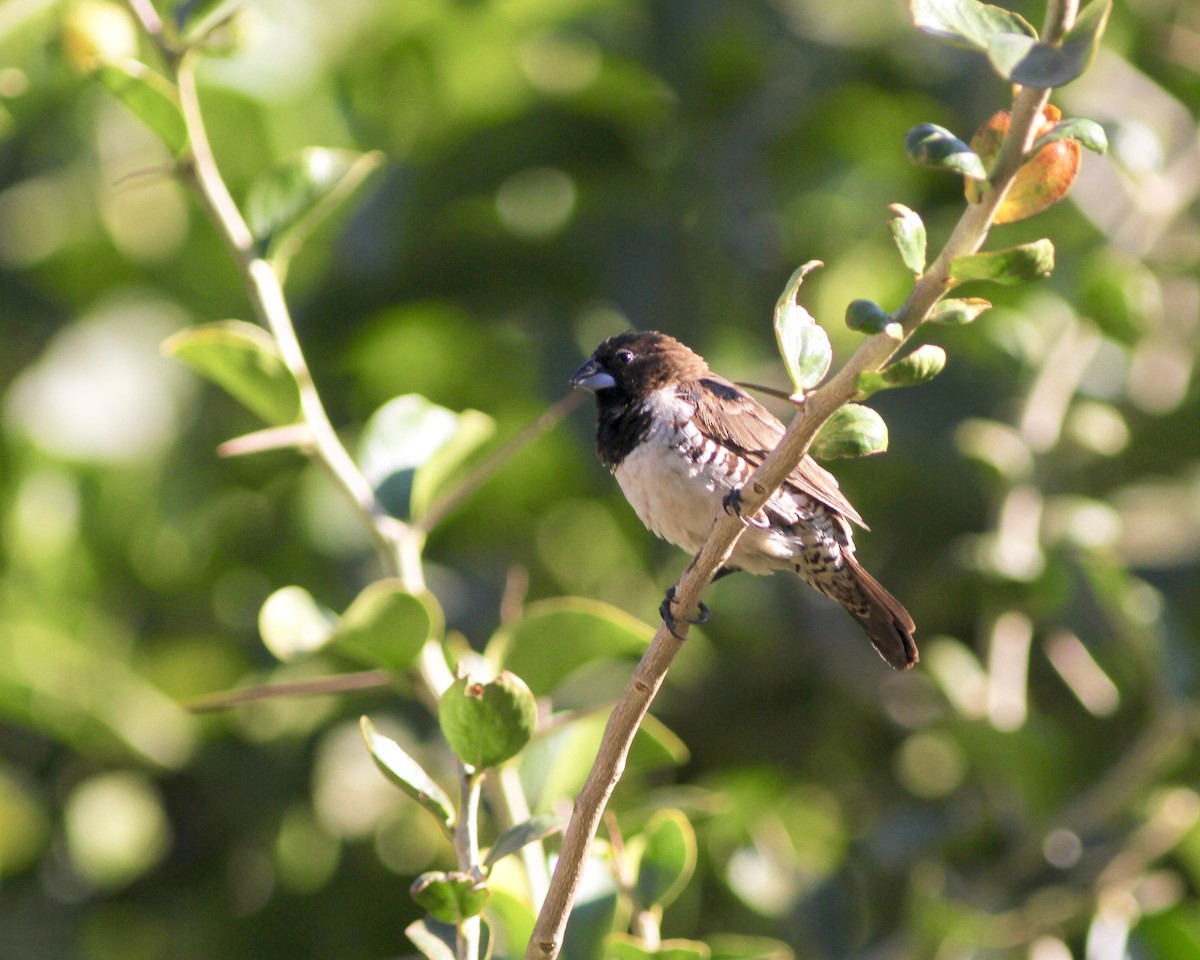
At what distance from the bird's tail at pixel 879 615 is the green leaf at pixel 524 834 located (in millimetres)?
1176

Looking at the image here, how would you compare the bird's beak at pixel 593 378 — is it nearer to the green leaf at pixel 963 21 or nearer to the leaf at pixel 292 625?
the leaf at pixel 292 625

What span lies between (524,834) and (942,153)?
3.13ft

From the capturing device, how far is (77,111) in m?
4.61

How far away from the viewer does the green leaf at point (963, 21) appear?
1387 millimetres

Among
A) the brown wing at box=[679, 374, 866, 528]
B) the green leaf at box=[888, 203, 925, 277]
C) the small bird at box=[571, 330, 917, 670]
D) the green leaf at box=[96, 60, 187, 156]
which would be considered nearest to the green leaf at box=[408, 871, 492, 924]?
the green leaf at box=[888, 203, 925, 277]

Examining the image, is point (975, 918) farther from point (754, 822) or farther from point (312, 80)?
point (312, 80)

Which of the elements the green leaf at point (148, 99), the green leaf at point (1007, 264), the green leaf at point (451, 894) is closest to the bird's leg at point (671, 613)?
the green leaf at point (451, 894)

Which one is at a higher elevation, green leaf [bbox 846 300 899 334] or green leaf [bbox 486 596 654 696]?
green leaf [bbox 846 300 899 334]

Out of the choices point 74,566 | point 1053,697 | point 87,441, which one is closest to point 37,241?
point 87,441

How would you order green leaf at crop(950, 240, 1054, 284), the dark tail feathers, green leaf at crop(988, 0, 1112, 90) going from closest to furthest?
green leaf at crop(988, 0, 1112, 90) < green leaf at crop(950, 240, 1054, 284) < the dark tail feathers

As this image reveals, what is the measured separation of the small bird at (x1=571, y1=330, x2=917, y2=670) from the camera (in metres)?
3.14

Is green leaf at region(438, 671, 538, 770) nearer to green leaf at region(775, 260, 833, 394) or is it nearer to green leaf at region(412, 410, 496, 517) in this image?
green leaf at region(775, 260, 833, 394)

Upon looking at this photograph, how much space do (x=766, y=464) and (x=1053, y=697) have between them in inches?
112

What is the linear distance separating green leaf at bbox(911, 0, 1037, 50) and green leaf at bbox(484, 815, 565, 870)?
3.37 ft
